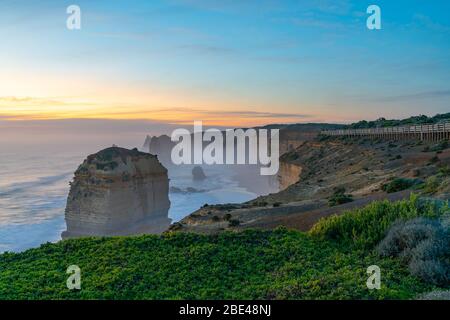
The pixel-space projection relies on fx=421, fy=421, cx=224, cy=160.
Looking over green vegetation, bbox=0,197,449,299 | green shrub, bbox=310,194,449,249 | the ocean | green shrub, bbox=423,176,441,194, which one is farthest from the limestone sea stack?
green shrub, bbox=310,194,449,249

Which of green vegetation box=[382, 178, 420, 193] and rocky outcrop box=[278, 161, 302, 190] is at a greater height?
green vegetation box=[382, 178, 420, 193]

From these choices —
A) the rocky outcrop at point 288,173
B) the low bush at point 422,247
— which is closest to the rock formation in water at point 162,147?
the rocky outcrop at point 288,173

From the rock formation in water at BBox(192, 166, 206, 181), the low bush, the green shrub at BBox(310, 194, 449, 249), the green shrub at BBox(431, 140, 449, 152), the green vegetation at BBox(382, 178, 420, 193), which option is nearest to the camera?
the low bush

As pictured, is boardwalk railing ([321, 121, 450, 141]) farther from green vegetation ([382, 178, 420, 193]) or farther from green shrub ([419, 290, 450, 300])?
green shrub ([419, 290, 450, 300])

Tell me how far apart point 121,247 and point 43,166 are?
114615 millimetres

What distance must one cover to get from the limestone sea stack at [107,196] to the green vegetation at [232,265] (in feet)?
99.3

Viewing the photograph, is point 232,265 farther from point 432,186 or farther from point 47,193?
point 47,193

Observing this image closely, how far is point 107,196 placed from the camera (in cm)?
4250

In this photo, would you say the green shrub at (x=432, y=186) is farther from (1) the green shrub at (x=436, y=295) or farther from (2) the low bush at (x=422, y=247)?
(1) the green shrub at (x=436, y=295)

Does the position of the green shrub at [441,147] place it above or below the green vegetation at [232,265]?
above

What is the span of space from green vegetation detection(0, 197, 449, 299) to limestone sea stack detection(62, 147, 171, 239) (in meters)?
30.3

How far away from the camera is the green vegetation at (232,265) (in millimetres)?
8352

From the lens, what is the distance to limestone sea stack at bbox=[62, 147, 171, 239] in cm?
4266
